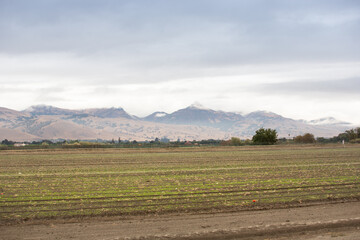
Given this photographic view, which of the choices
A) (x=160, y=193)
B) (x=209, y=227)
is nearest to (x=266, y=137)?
(x=160, y=193)

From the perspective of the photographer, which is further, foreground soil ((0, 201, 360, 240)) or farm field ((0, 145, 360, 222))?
farm field ((0, 145, 360, 222))

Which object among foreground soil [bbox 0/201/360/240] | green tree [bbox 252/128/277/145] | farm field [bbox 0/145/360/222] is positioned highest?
green tree [bbox 252/128/277/145]

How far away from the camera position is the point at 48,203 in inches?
744

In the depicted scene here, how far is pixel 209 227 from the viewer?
1487 cm

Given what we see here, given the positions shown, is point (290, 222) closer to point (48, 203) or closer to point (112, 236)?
point (112, 236)

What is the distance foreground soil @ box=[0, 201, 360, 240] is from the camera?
46.0ft

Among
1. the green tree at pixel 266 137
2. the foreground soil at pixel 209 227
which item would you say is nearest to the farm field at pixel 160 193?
the foreground soil at pixel 209 227

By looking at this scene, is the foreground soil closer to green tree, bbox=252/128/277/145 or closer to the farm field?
the farm field

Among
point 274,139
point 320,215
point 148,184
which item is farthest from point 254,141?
point 320,215

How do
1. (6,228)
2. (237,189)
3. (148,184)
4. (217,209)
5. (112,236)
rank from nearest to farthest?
(112,236) → (6,228) → (217,209) → (237,189) → (148,184)

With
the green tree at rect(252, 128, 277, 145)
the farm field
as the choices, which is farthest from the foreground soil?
the green tree at rect(252, 128, 277, 145)

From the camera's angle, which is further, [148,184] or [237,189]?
[148,184]

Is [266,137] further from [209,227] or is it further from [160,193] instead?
[209,227]

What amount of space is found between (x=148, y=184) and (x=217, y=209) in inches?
333
